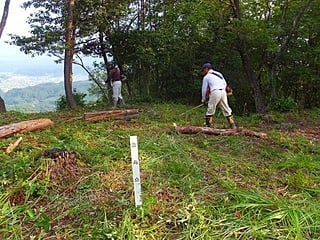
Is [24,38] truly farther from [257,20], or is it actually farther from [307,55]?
[307,55]

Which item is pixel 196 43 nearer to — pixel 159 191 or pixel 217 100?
pixel 217 100

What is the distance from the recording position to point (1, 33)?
12883 mm

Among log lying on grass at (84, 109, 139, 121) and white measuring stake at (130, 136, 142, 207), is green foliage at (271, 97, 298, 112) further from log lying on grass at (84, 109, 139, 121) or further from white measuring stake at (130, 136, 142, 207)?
white measuring stake at (130, 136, 142, 207)

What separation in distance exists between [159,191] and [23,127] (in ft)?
12.4

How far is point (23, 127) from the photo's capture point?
6.63m

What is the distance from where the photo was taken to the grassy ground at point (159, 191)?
3.29 m

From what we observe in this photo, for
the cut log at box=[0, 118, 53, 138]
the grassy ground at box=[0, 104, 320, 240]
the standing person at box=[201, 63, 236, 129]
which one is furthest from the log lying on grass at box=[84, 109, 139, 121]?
the standing person at box=[201, 63, 236, 129]

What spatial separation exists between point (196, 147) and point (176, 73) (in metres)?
10.1

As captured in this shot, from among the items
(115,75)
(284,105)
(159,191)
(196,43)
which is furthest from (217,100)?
(196,43)

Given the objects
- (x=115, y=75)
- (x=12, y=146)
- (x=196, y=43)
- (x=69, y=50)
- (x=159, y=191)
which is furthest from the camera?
(x=196, y=43)

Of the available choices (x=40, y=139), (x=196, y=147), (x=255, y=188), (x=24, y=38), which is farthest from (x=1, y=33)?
(x=255, y=188)

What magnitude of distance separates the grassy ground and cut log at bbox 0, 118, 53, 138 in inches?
5.8

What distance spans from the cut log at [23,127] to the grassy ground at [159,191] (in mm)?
146

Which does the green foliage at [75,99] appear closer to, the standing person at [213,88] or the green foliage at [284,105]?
the green foliage at [284,105]
